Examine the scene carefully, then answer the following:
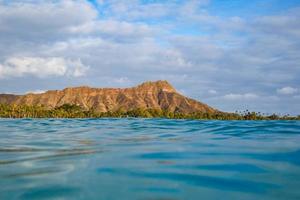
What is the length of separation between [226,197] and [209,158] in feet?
11.7

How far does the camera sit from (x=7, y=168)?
8453 mm

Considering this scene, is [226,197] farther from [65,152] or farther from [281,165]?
[65,152]

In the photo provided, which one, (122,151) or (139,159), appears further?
(122,151)

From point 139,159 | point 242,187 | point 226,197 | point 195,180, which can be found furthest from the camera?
point 139,159

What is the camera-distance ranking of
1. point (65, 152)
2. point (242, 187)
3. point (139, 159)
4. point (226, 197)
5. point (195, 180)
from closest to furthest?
point (226, 197), point (242, 187), point (195, 180), point (139, 159), point (65, 152)

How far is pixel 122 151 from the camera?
10.9 meters

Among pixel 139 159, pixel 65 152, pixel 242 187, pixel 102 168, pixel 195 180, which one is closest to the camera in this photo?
pixel 242 187

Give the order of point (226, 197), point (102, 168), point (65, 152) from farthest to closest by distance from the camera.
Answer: point (65, 152)
point (102, 168)
point (226, 197)

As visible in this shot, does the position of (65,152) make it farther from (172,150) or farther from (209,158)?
(209,158)

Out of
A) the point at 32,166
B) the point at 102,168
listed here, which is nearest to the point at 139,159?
the point at 102,168

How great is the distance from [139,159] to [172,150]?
188 centimetres

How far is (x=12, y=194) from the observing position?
20.5 ft

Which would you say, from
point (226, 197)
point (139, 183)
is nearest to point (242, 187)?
point (226, 197)

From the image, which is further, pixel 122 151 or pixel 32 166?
pixel 122 151
